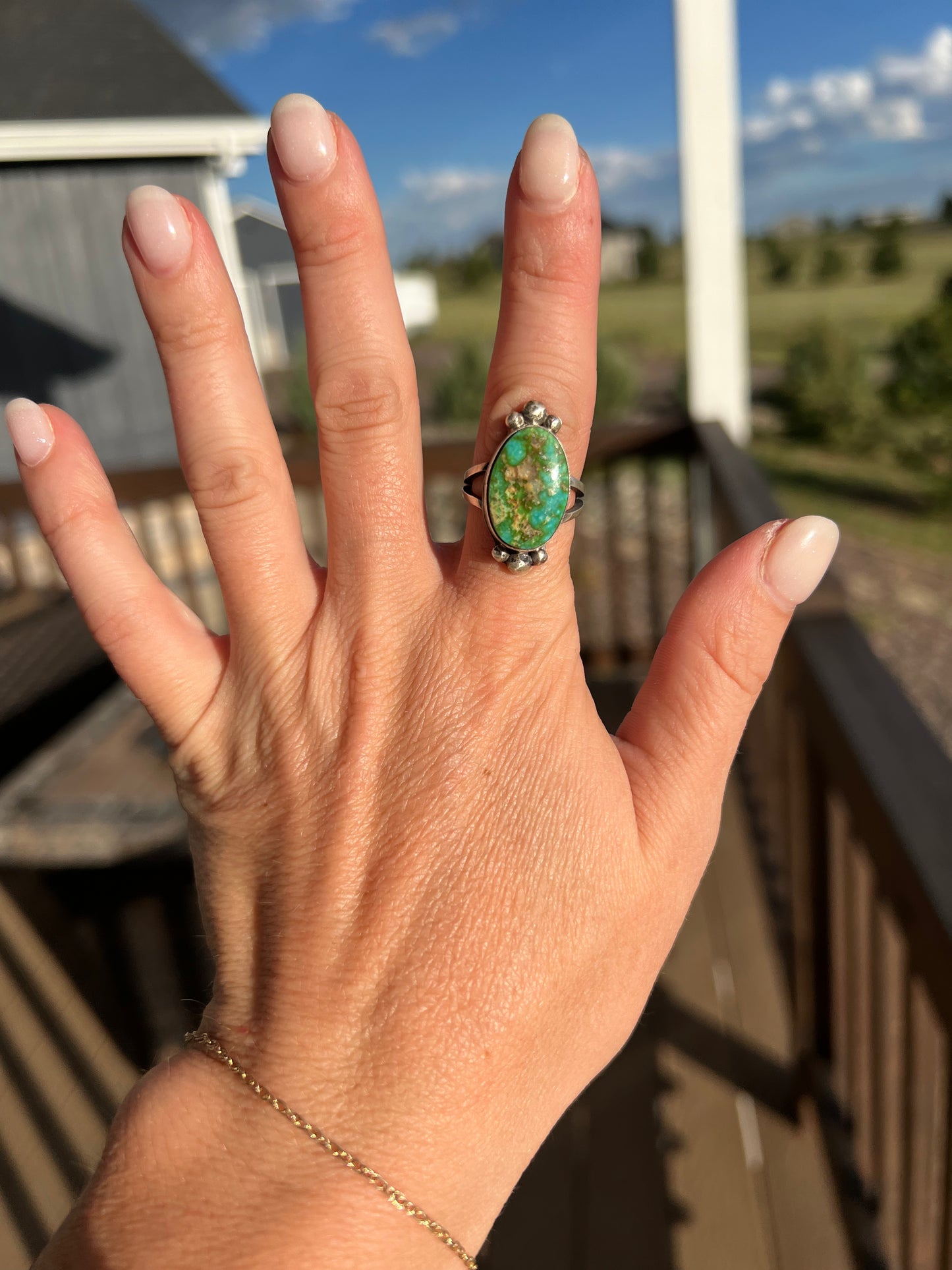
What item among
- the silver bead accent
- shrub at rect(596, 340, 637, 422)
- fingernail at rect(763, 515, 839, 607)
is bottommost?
shrub at rect(596, 340, 637, 422)

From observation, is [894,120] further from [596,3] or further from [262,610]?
[262,610]

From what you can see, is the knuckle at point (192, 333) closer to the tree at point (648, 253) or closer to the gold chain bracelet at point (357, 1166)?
the gold chain bracelet at point (357, 1166)

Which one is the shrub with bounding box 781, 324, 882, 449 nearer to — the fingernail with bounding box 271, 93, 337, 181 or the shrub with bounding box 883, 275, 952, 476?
the shrub with bounding box 883, 275, 952, 476

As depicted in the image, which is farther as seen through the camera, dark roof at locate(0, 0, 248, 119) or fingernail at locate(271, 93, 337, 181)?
dark roof at locate(0, 0, 248, 119)

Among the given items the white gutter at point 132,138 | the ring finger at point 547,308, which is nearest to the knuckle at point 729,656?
the ring finger at point 547,308

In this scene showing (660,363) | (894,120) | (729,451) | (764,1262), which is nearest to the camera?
(764,1262)

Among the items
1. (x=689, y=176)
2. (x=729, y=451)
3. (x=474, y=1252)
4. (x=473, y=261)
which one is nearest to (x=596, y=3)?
(x=473, y=261)

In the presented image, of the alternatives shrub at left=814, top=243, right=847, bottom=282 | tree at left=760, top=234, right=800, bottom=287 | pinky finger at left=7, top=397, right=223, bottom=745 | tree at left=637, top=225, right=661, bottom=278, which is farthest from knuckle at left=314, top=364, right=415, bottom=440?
shrub at left=814, top=243, right=847, bottom=282
